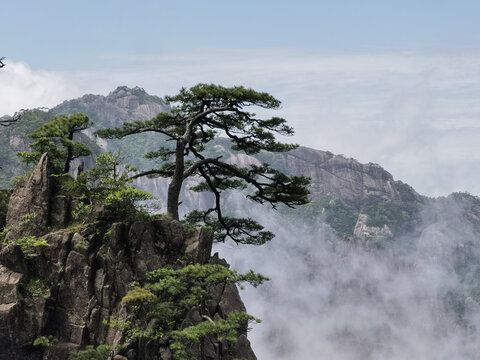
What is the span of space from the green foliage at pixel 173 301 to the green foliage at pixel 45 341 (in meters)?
2.34

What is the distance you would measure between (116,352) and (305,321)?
560 ft

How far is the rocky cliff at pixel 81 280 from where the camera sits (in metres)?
23.3

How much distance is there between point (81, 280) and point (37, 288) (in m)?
1.72

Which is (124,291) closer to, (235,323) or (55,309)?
(55,309)

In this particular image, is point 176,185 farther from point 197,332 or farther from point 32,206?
point 197,332

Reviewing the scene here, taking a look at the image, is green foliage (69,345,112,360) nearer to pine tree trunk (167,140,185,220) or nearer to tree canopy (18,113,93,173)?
pine tree trunk (167,140,185,220)

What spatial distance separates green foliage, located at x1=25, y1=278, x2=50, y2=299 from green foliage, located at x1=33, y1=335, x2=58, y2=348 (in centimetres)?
156

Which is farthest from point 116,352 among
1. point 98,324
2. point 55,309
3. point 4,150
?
point 4,150

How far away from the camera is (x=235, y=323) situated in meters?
22.6

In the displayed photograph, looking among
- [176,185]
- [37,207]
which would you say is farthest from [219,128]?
[37,207]

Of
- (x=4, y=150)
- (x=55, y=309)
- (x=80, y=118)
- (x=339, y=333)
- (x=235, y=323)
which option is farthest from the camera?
(x=339, y=333)

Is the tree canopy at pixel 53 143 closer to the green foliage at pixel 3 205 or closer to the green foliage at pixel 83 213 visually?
the green foliage at pixel 3 205

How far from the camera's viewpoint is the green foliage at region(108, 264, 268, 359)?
74.9 feet

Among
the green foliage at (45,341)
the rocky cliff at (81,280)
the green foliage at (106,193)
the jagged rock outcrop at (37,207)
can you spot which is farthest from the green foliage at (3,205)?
the green foliage at (45,341)
